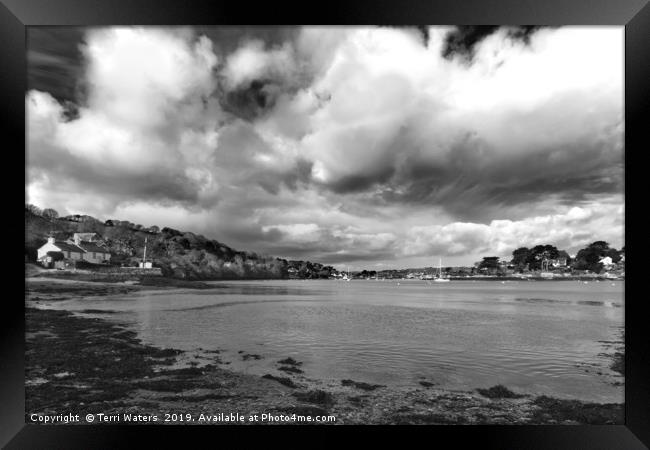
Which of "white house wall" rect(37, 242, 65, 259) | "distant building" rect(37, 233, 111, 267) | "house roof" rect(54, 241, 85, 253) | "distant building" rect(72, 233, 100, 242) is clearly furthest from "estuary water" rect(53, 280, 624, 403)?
"distant building" rect(72, 233, 100, 242)

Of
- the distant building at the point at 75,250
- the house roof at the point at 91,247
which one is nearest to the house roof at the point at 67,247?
the distant building at the point at 75,250

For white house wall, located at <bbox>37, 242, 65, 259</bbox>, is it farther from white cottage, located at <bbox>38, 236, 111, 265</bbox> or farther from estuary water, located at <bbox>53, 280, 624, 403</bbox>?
estuary water, located at <bbox>53, 280, 624, 403</bbox>

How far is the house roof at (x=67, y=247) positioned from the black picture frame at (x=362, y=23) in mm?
31111

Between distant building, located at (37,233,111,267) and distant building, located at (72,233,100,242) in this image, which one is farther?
distant building, located at (72,233,100,242)

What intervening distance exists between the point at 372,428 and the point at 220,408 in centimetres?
275

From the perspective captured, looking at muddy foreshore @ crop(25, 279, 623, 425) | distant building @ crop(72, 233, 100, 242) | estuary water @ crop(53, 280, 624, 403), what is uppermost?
distant building @ crop(72, 233, 100, 242)

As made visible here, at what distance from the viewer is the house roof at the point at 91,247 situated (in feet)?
105

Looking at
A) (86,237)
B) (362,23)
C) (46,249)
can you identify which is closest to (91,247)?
(86,237)

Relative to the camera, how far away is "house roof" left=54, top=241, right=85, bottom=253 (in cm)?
2798

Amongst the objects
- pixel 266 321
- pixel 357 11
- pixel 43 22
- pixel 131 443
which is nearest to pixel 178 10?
pixel 43 22

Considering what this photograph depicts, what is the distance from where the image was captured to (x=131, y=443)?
4.09m

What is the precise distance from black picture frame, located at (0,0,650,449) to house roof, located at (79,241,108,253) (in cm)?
3466

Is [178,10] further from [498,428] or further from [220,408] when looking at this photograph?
[498,428]

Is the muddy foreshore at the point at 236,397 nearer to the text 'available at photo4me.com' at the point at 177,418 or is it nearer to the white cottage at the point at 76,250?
the text 'available at photo4me.com' at the point at 177,418
